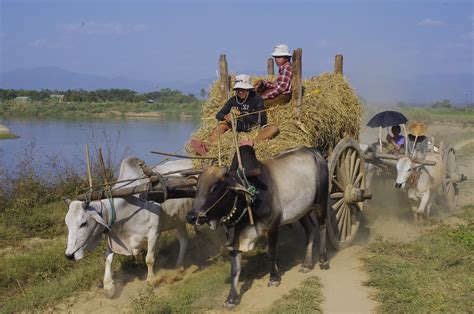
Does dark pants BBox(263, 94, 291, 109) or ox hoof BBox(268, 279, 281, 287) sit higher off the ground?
dark pants BBox(263, 94, 291, 109)

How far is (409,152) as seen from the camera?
9039 mm

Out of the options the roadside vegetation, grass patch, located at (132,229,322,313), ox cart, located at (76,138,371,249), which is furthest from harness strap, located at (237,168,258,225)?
the roadside vegetation

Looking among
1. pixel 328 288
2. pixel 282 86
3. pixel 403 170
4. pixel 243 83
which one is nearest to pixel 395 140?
pixel 403 170

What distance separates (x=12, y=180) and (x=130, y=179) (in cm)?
517

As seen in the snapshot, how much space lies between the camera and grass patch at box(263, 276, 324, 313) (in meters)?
5.17

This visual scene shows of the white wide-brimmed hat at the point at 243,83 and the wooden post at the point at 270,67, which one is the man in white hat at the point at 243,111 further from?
the wooden post at the point at 270,67

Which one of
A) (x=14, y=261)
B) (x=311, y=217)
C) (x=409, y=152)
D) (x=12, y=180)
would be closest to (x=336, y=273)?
(x=311, y=217)

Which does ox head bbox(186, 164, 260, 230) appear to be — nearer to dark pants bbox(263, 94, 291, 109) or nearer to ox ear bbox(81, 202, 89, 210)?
ox ear bbox(81, 202, 89, 210)

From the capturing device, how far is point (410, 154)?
8.80 metres

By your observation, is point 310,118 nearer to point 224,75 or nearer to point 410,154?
point 224,75

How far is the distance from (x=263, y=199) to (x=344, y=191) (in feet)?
6.73

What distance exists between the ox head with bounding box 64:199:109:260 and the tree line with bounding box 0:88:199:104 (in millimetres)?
41189

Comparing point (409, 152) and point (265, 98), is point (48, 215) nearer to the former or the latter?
point (265, 98)

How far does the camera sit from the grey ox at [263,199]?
4.88 meters
